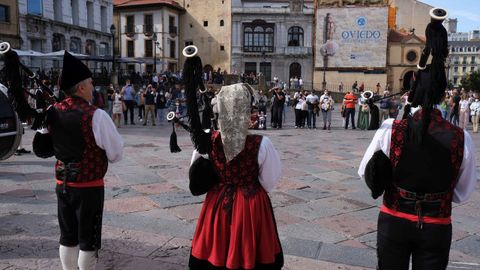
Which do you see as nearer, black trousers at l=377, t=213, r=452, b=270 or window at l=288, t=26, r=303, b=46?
black trousers at l=377, t=213, r=452, b=270

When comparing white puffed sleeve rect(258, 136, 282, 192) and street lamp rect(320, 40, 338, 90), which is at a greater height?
street lamp rect(320, 40, 338, 90)

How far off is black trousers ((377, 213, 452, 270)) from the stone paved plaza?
1.49 meters

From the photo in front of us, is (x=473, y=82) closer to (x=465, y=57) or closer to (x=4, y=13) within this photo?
(x=4, y=13)

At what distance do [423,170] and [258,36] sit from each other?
43449 mm

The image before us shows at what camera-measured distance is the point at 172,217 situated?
5582mm

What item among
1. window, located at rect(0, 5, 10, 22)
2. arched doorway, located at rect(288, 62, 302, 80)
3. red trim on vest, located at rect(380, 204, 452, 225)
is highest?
window, located at rect(0, 5, 10, 22)

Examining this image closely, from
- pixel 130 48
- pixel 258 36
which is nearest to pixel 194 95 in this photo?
pixel 258 36

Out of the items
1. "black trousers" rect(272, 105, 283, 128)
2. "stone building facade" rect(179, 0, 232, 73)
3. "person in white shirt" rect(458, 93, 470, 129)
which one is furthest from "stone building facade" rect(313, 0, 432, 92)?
"black trousers" rect(272, 105, 283, 128)

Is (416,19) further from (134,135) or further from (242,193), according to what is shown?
(242,193)

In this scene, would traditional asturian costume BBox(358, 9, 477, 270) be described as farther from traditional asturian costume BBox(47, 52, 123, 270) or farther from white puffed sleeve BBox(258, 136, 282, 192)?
traditional asturian costume BBox(47, 52, 123, 270)

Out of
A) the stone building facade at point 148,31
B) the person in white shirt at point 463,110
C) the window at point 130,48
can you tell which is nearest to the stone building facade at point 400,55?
the stone building facade at point 148,31

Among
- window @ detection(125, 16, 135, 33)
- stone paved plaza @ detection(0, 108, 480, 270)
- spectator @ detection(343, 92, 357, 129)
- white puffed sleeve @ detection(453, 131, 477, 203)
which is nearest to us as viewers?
white puffed sleeve @ detection(453, 131, 477, 203)

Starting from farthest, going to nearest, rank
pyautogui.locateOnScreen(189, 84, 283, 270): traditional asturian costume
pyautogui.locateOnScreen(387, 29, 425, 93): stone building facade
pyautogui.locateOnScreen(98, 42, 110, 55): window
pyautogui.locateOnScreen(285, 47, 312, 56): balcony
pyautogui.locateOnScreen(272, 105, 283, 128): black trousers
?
pyautogui.locateOnScreen(285, 47, 312, 56): balcony → pyautogui.locateOnScreen(387, 29, 425, 93): stone building facade → pyautogui.locateOnScreen(98, 42, 110, 55): window → pyautogui.locateOnScreen(272, 105, 283, 128): black trousers → pyautogui.locateOnScreen(189, 84, 283, 270): traditional asturian costume

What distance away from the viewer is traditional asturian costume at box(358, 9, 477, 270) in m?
2.60
